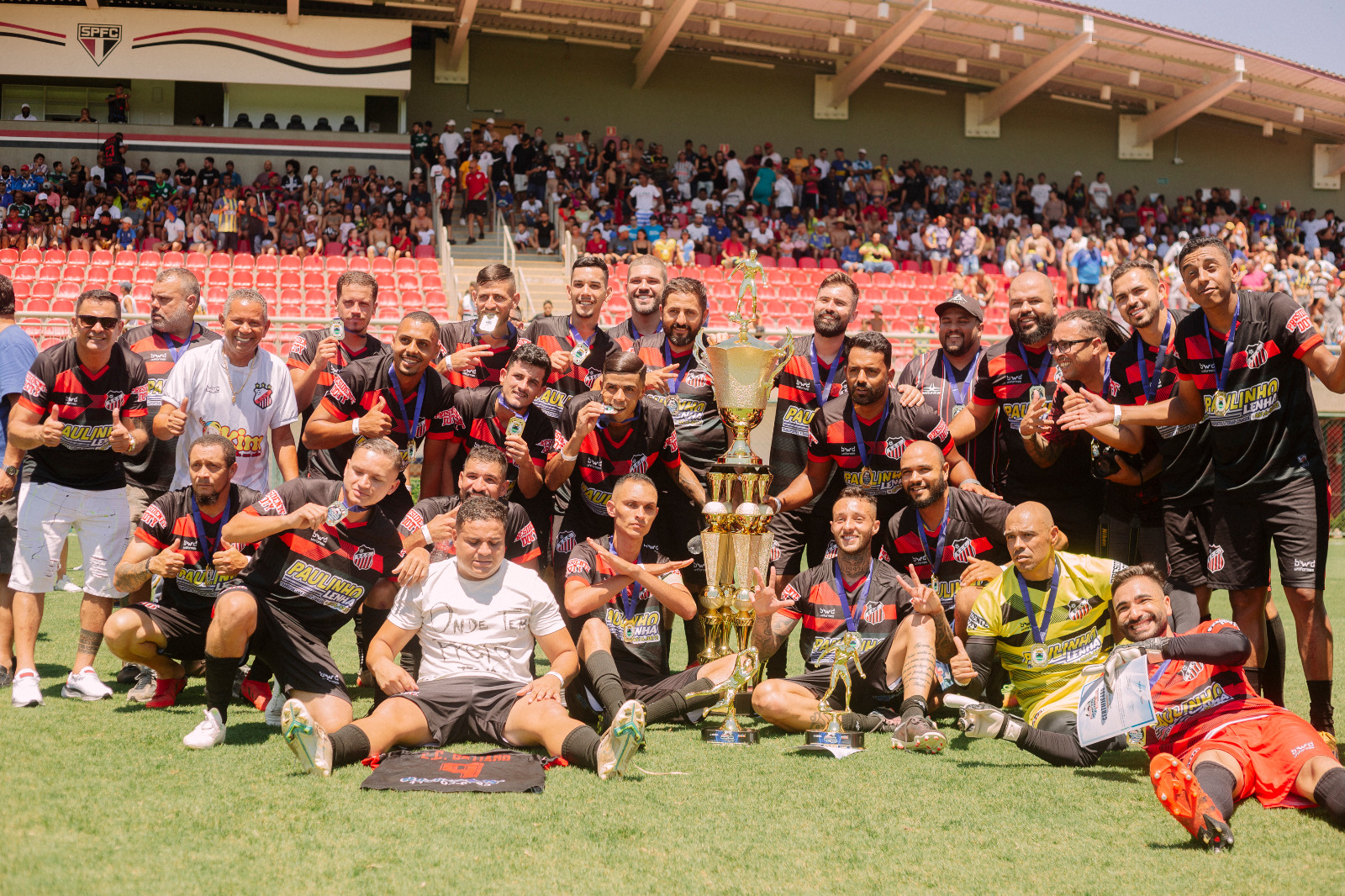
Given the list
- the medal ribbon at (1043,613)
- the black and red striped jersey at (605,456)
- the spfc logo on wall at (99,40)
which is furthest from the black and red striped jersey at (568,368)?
the spfc logo on wall at (99,40)

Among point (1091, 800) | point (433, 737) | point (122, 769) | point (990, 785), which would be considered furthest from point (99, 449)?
point (1091, 800)

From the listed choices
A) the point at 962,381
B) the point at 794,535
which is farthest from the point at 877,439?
the point at 962,381

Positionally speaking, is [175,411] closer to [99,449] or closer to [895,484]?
[99,449]

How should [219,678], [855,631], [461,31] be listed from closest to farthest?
1. [219,678]
2. [855,631]
3. [461,31]

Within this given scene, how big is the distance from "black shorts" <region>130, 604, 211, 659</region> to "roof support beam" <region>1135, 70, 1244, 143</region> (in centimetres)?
2868

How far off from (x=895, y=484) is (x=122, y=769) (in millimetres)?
3951

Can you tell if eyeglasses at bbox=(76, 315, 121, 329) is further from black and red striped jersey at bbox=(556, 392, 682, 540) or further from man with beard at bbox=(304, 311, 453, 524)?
black and red striped jersey at bbox=(556, 392, 682, 540)

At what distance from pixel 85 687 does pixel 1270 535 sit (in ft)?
19.4

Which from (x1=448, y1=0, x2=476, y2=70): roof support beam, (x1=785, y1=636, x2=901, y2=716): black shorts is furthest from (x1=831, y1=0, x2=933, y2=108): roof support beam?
(x1=785, y1=636, x2=901, y2=716): black shorts

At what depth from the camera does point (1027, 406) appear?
6.23m

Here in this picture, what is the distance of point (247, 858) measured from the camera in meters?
3.39

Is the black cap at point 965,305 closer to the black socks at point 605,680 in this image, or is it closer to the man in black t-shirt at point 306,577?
the black socks at point 605,680

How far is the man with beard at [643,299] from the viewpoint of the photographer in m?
6.54

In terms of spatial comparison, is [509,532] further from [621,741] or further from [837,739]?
[837,739]
